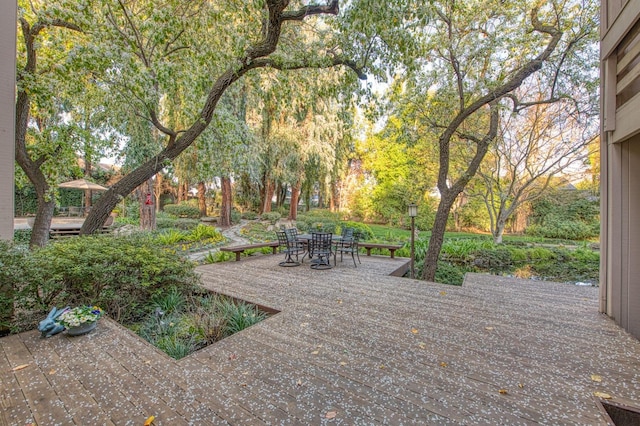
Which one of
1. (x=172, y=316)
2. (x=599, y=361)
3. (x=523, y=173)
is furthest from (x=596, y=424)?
(x=523, y=173)

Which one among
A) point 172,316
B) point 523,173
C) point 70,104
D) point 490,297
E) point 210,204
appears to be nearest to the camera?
point 172,316

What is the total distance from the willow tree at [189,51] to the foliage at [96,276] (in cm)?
168

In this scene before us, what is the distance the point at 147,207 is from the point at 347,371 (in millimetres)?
10298

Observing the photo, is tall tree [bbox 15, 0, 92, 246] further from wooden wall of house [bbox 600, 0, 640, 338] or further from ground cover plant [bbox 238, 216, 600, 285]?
ground cover plant [bbox 238, 216, 600, 285]

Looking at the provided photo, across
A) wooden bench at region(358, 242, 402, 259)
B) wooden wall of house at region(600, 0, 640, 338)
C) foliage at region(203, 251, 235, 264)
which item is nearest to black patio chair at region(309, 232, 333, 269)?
wooden bench at region(358, 242, 402, 259)

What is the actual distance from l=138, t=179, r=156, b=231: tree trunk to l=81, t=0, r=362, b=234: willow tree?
5251 mm

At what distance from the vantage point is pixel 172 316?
354 cm

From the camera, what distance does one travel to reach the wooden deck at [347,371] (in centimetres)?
179

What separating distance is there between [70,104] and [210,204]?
490 inches

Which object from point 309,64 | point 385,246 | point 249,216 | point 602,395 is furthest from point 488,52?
point 249,216

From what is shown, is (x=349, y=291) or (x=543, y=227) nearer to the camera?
(x=349, y=291)

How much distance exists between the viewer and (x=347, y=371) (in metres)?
2.27

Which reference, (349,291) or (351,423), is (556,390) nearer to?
(351,423)

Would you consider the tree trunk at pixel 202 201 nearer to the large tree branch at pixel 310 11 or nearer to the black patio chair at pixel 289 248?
the black patio chair at pixel 289 248
